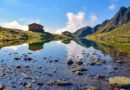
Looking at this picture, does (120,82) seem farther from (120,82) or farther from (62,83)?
(62,83)

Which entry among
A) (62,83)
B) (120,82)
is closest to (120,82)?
(120,82)

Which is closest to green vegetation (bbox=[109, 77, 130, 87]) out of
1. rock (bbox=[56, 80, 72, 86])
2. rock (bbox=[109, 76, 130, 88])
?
rock (bbox=[109, 76, 130, 88])

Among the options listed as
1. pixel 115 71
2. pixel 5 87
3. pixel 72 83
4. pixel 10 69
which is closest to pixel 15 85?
pixel 5 87

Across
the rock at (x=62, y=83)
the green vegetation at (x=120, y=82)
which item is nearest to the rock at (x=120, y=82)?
the green vegetation at (x=120, y=82)

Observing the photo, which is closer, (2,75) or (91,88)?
(91,88)

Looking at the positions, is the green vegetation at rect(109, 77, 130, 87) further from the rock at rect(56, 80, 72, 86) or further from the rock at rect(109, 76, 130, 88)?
the rock at rect(56, 80, 72, 86)

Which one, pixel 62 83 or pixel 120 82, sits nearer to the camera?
pixel 120 82

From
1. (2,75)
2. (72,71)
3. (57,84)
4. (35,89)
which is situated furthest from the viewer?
(72,71)

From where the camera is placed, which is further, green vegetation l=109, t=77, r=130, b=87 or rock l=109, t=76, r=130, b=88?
green vegetation l=109, t=77, r=130, b=87

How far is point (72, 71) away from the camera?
54.7m

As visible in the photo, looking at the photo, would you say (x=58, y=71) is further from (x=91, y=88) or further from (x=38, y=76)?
(x=91, y=88)

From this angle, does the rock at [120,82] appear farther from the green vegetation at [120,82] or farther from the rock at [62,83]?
the rock at [62,83]

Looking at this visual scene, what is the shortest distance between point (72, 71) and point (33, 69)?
8.39 m

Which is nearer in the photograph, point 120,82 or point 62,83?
point 120,82
